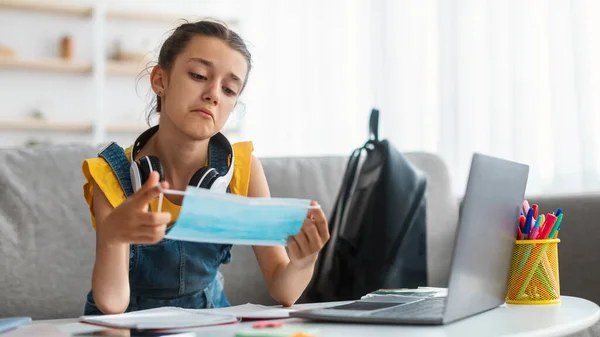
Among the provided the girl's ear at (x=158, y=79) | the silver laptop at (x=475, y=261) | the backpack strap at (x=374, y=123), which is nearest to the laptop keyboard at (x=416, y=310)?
the silver laptop at (x=475, y=261)

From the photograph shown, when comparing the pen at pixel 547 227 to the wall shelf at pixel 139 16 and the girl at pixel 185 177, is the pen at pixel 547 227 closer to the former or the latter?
the girl at pixel 185 177

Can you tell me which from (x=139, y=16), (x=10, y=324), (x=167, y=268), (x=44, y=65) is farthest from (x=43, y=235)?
(x=139, y=16)

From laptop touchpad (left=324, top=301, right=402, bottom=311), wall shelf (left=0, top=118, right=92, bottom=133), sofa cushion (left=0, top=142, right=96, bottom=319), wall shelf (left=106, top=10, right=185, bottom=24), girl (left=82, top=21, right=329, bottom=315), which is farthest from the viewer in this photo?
wall shelf (left=106, top=10, right=185, bottom=24)

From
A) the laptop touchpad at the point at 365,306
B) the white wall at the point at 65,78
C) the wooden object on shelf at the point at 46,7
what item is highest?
the wooden object on shelf at the point at 46,7

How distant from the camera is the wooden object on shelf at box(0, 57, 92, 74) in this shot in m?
4.34

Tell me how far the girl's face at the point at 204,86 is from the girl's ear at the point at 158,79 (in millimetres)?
42

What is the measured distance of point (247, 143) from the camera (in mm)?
1408

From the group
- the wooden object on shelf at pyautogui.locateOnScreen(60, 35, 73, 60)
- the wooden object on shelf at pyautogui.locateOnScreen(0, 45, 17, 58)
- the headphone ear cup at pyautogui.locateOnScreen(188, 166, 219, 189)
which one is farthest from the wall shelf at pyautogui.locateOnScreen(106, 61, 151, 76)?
the headphone ear cup at pyautogui.locateOnScreen(188, 166, 219, 189)

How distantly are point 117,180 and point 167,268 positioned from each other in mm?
190

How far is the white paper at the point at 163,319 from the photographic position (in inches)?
31.6

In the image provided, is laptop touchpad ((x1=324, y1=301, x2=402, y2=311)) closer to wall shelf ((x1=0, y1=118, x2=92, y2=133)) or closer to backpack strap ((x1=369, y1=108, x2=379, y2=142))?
backpack strap ((x1=369, y1=108, x2=379, y2=142))

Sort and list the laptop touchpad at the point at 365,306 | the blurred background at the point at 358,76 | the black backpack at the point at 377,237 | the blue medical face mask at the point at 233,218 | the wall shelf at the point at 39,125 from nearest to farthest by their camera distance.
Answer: the blue medical face mask at the point at 233,218, the laptop touchpad at the point at 365,306, the black backpack at the point at 377,237, the blurred background at the point at 358,76, the wall shelf at the point at 39,125

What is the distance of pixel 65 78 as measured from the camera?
4.63 m

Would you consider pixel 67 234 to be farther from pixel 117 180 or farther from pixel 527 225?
pixel 527 225
